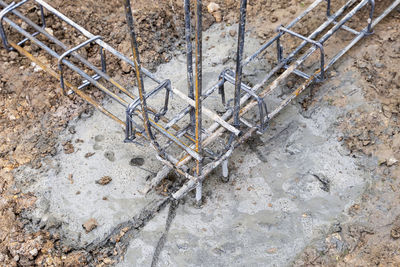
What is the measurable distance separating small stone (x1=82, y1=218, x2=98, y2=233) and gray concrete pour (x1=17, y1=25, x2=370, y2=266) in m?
0.04

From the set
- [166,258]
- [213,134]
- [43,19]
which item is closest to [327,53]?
[213,134]

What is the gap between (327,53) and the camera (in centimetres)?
524

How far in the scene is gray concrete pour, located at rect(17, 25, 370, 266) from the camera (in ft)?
13.0

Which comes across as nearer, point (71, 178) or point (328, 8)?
point (71, 178)

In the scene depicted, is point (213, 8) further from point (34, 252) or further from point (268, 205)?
point (34, 252)

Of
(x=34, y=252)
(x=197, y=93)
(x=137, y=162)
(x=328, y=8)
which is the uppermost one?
(x=197, y=93)

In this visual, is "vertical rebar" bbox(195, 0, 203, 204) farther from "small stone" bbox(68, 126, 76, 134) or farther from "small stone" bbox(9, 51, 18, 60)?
"small stone" bbox(9, 51, 18, 60)

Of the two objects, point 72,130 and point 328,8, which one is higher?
point 328,8

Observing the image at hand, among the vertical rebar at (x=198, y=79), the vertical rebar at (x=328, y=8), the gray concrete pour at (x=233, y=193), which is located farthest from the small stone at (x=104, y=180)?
the vertical rebar at (x=328, y=8)

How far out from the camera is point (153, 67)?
215 inches

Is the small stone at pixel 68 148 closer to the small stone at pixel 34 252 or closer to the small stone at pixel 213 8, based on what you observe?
the small stone at pixel 34 252

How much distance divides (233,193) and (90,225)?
139 cm

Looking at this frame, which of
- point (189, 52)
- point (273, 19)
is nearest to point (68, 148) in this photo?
point (189, 52)

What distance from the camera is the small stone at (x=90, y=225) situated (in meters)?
4.08
